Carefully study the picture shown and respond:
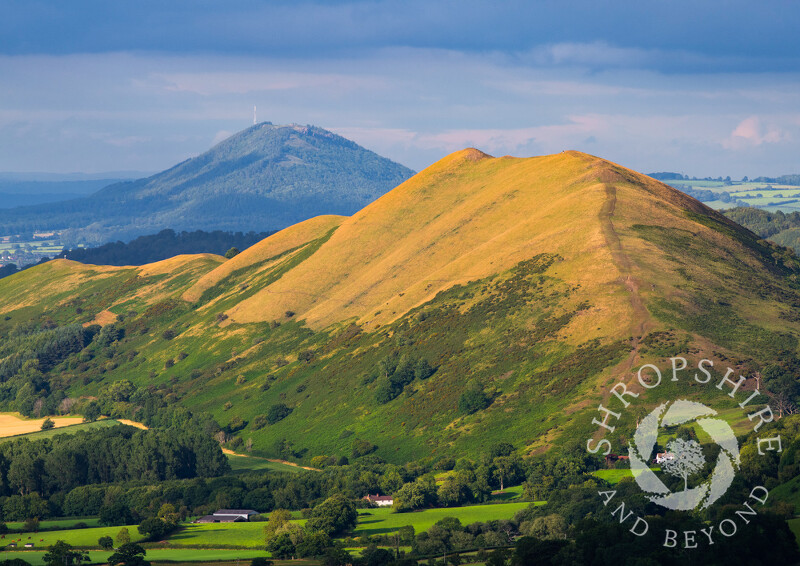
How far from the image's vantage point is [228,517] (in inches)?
5344

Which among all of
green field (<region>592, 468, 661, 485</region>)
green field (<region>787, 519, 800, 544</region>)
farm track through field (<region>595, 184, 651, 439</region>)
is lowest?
green field (<region>592, 468, 661, 485</region>)

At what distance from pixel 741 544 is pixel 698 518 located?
12.0 m

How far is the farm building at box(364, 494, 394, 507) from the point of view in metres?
142

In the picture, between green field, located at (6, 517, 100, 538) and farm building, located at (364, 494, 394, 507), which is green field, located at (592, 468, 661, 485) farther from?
green field, located at (6, 517, 100, 538)

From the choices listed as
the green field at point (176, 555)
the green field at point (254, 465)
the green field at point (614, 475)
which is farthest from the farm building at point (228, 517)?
the green field at point (614, 475)

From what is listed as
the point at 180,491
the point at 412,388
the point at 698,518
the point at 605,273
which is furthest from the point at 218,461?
the point at 698,518

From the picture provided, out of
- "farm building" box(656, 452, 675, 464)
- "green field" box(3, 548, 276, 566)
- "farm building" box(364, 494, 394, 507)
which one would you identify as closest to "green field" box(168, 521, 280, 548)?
"green field" box(3, 548, 276, 566)

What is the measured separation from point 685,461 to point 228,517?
60.9 m

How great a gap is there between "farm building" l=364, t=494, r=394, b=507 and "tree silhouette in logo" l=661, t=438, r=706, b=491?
3906cm

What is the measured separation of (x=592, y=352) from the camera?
572 feet

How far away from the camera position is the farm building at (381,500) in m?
142

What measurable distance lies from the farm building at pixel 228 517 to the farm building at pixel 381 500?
1651 centimetres

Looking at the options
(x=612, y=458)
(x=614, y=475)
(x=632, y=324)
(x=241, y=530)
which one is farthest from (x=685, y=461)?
(x=241, y=530)

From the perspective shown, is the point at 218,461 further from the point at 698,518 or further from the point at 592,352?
the point at 698,518
